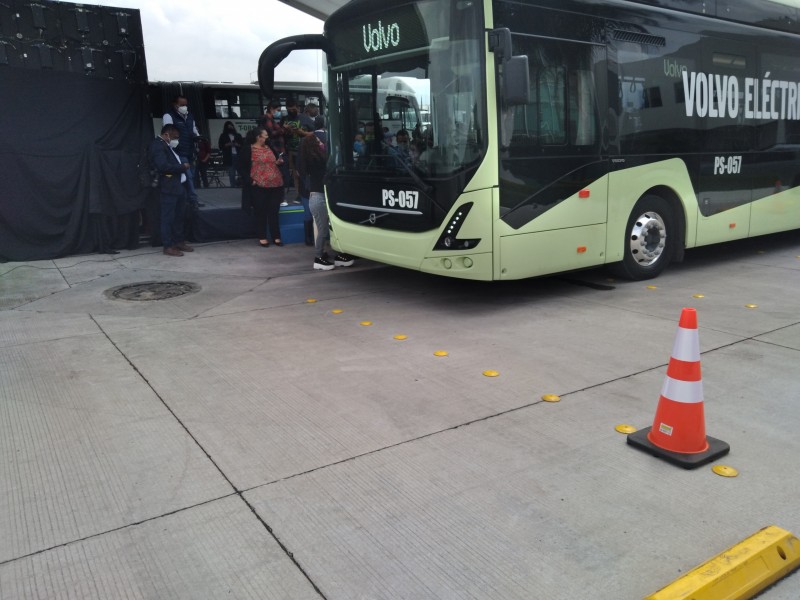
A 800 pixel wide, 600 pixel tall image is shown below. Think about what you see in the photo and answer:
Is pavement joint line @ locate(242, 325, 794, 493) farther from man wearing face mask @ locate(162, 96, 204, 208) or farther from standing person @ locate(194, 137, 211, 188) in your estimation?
standing person @ locate(194, 137, 211, 188)

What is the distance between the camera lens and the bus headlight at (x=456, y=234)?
601 cm

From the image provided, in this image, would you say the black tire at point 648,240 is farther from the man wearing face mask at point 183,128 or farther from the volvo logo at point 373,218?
the man wearing face mask at point 183,128

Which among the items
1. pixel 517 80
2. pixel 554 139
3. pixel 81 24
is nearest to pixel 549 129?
pixel 554 139

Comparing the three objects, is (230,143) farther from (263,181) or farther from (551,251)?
(551,251)

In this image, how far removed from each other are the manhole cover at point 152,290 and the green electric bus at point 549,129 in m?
1.87

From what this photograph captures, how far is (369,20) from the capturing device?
668cm

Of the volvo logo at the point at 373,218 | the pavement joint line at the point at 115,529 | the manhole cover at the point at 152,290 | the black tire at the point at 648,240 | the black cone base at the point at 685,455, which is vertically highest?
the volvo logo at the point at 373,218

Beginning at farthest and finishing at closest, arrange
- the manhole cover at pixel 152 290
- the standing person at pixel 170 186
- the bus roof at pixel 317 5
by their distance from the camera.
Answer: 1. the bus roof at pixel 317 5
2. the standing person at pixel 170 186
3. the manhole cover at pixel 152 290

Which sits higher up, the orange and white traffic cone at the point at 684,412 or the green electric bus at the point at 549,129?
the green electric bus at the point at 549,129

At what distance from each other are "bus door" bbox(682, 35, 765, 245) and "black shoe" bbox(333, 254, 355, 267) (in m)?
4.52

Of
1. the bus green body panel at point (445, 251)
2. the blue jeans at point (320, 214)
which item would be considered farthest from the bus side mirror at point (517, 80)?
the blue jeans at point (320, 214)

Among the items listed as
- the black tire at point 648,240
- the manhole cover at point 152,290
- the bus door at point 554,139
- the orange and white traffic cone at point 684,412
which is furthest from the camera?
the black tire at point 648,240

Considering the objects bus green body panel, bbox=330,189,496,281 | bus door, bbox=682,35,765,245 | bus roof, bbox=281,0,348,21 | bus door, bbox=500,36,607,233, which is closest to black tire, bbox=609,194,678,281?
bus door, bbox=682,35,765,245

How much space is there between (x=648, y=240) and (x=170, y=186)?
6562 mm
